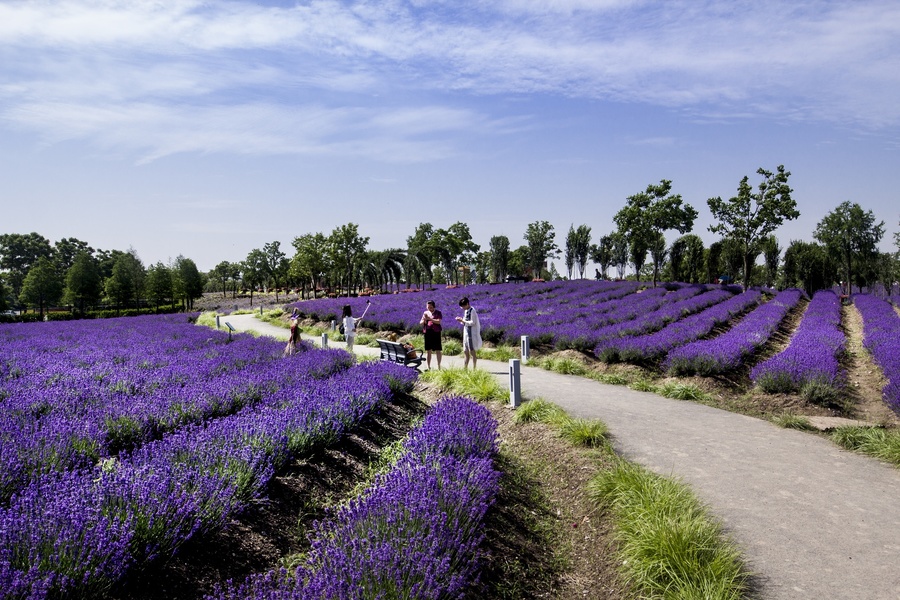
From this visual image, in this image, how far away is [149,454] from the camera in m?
5.43

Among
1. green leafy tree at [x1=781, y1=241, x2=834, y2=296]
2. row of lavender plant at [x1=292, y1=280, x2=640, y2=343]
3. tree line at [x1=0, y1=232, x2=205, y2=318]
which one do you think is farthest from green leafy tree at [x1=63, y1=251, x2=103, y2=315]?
green leafy tree at [x1=781, y1=241, x2=834, y2=296]

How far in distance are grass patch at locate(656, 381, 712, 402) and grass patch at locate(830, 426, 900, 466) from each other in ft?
8.35

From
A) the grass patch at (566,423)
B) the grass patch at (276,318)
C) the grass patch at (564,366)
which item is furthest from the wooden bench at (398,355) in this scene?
the grass patch at (276,318)

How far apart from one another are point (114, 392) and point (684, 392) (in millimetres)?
9962

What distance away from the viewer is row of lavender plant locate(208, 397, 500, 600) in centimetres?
314

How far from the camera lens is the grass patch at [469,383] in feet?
32.1

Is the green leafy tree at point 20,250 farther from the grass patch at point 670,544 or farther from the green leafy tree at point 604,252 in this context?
the grass patch at point 670,544

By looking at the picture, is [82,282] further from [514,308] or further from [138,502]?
[138,502]

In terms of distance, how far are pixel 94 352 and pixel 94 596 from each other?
12.2 meters

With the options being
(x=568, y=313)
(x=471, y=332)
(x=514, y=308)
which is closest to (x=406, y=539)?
(x=471, y=332)

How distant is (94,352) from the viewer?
520 inches

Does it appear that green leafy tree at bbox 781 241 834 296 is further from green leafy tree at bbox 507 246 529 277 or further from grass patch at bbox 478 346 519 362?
grass patch at bbox 478 346 519 362

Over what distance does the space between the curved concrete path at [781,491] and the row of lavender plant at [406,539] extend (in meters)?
2.19

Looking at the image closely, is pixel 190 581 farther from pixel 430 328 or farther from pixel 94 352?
pixel 94 352
